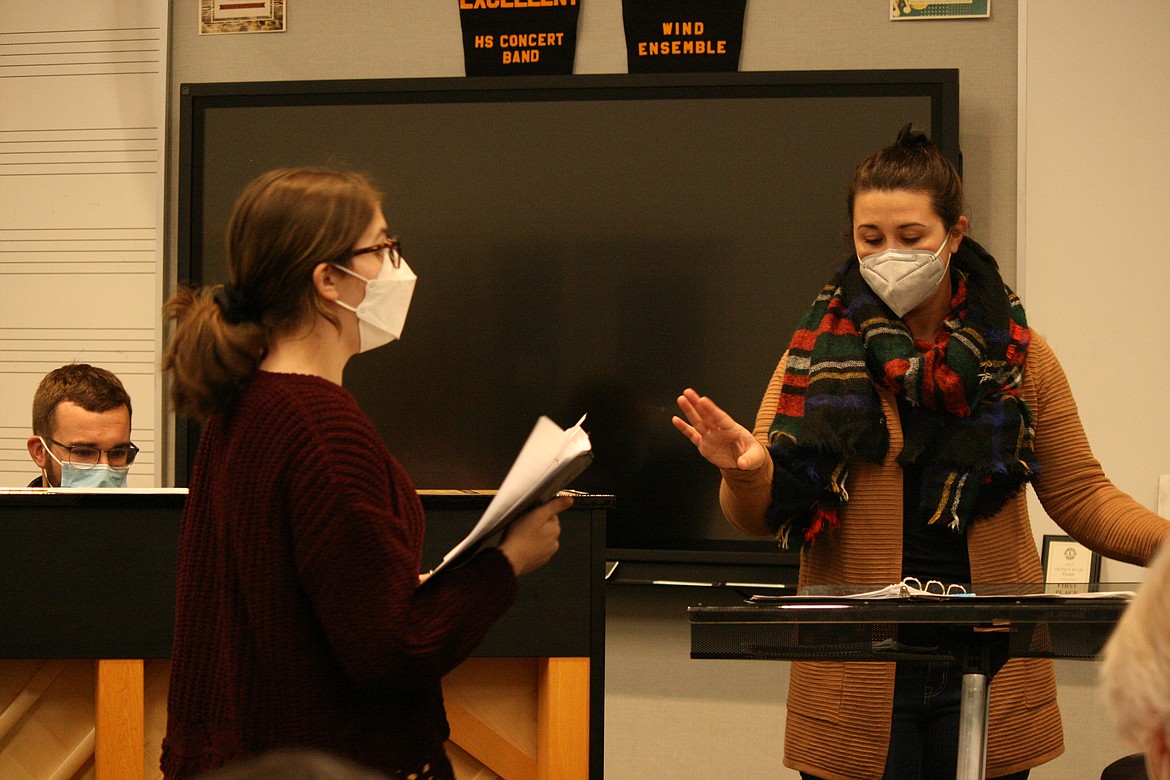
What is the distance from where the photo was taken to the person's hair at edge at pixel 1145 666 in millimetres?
632

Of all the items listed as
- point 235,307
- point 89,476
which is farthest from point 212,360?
point 89,476

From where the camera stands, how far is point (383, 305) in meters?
1.38

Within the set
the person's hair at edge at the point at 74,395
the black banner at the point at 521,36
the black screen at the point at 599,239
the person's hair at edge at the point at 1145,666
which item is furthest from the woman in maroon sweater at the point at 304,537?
the black banner at the point at 521,36

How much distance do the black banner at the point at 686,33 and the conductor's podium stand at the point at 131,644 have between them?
1.82 metres

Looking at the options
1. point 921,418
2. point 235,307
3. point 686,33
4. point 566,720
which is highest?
point 686,33

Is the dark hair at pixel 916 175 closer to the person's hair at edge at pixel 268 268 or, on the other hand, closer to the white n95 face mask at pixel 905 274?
the white n95 face mask at pixel 905 274

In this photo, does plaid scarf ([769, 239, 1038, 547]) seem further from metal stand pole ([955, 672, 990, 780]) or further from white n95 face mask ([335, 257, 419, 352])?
white n95 face mask ([335, 257, 419, 352])

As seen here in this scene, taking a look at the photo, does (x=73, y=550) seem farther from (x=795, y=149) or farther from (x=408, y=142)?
(x=795, y=149)

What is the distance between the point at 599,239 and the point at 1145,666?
2.76 m

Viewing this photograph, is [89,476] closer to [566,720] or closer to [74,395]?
[74,395]

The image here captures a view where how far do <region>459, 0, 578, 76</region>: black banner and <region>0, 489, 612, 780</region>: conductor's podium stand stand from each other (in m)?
1.82

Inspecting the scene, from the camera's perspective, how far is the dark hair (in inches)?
73.3

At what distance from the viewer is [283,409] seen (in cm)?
122

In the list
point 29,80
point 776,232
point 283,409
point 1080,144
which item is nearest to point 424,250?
point 776,232
